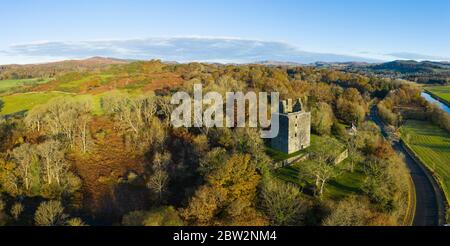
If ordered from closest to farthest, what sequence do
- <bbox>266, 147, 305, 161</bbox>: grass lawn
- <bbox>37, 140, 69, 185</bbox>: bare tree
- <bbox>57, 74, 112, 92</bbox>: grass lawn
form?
<bbox>37, 140, 69, 185</bbox>: bare tree
<bbox>266, 147, 305, 161</bbox>: grass lawn
<bbox>57, 74, 112, 92</bbox>: grass lawn

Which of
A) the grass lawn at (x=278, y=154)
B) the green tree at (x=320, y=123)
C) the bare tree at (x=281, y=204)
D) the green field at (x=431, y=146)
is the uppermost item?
the green tree at (x=320, y=123)

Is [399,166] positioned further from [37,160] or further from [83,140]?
[37,160]

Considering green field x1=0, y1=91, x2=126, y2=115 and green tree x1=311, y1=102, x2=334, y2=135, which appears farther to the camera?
green tree x1=311, y1=102, x2=334, y2=135

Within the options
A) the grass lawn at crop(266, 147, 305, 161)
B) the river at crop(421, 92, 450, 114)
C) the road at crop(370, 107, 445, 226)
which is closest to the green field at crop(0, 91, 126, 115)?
the grass lawn at crop(266, 147, 305, 161)

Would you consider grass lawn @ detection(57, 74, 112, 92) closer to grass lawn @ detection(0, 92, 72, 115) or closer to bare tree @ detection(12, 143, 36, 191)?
grass lawn @ detection(0, 92, 72, 115)

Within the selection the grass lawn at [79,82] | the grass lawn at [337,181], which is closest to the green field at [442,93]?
the grass lawn at [337,181]

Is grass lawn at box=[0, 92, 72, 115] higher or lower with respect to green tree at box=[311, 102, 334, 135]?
higher

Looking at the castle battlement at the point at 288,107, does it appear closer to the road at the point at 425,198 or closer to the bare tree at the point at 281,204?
the bare tree at the point at 281,204
